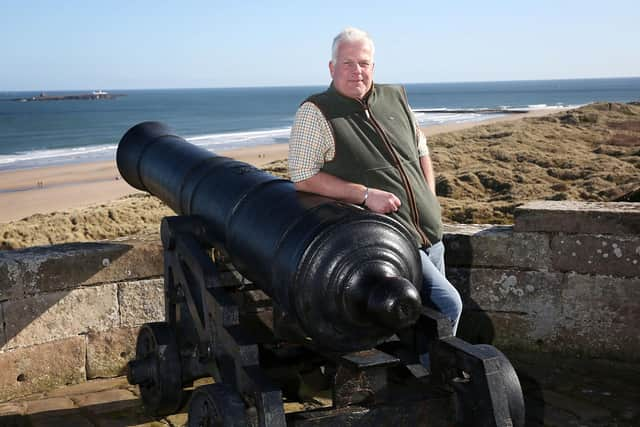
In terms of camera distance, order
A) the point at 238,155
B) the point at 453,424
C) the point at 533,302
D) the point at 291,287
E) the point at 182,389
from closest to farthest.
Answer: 1. the point at 291,287
2. the point at 453,424
3. the point at 182,389
4. the point at 533,302
5. the point at 238,155

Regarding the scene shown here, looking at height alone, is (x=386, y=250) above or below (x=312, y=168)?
below

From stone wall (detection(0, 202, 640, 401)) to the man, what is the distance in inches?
50.9

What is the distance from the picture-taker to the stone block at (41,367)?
3.94m

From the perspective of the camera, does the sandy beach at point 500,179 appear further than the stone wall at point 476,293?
Yes

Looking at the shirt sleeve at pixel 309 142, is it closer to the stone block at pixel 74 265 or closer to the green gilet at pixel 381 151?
the green gilet at pixel 381 151

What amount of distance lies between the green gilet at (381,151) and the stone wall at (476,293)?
1.32 m

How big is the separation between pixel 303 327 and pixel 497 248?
85.9 inches

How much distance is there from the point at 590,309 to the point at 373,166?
1963 mm

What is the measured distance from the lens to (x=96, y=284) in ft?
13.6

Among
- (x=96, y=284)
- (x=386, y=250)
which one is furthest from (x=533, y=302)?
(x=96, y=284)

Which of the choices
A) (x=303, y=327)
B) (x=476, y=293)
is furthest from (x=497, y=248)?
(x=303, y=327)

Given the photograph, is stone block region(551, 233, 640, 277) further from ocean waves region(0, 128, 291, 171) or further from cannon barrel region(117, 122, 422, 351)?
ocean waves region(0, 128, 291, 171)

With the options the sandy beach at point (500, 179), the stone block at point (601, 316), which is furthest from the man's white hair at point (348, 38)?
the sandy beach at point (500, 179)

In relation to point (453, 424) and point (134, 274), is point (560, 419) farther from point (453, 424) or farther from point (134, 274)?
point (134, 274)
